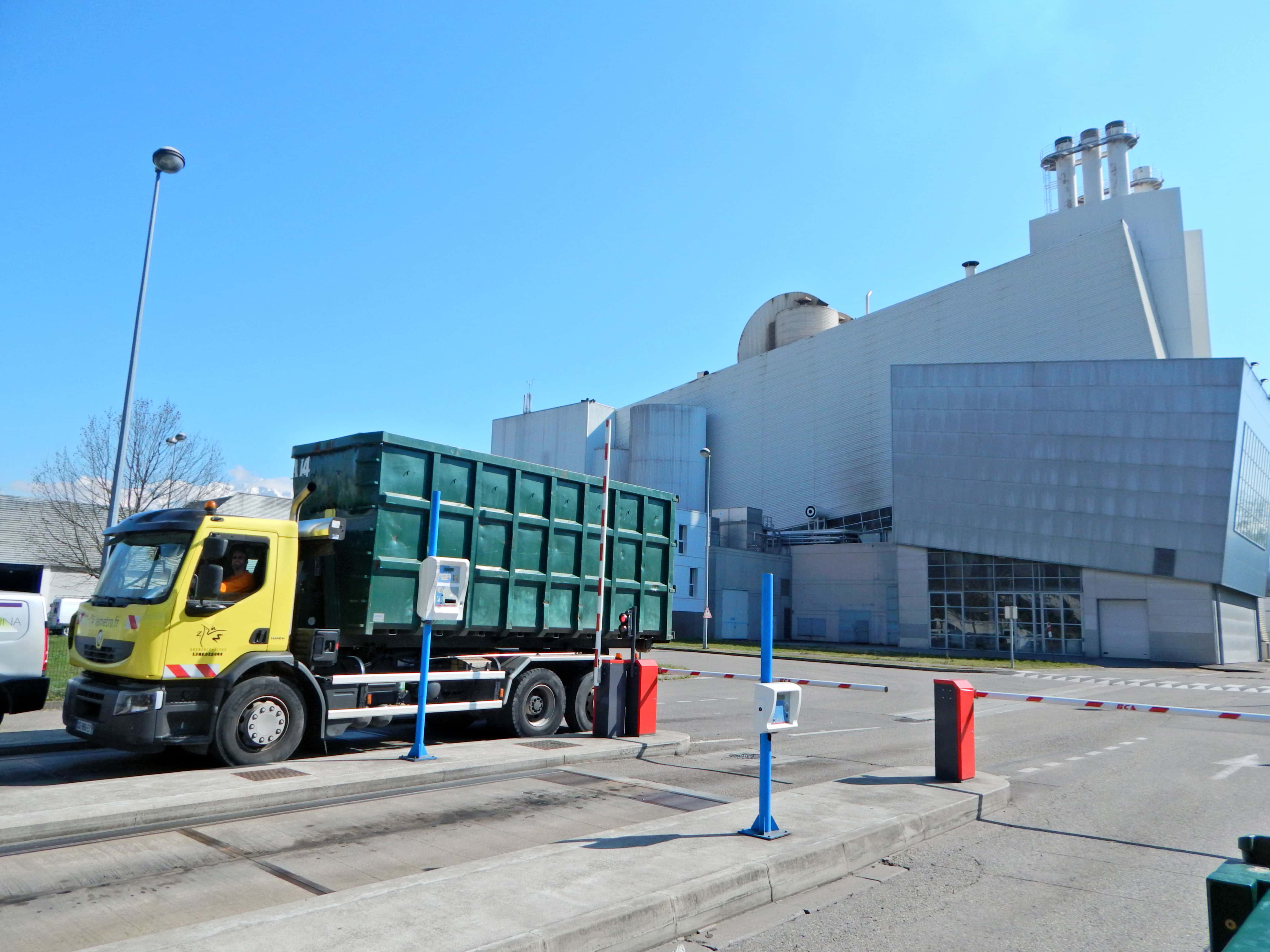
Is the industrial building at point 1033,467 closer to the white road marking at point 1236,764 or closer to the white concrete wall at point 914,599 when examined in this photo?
the white concrete wall at point 914,599

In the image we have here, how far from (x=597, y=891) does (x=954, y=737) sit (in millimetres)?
5348

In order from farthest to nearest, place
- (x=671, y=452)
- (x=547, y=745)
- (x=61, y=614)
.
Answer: (x=671, y=452) < (x=61, y=614) < (x=547, y=745)

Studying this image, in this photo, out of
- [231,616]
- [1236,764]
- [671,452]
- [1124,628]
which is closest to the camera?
[231,616]

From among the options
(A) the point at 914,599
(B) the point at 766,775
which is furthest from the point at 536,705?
(A) the point at 914,599

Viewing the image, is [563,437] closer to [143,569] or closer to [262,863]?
[143,569]

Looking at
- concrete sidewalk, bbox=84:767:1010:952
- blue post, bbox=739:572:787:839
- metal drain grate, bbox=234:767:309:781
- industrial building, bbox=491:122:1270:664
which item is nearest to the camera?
concrete sidewalk, bbox=84:767:1010:952

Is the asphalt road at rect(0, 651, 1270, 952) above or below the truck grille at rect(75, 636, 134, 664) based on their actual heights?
below

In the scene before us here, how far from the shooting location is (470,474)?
1130 centimetres

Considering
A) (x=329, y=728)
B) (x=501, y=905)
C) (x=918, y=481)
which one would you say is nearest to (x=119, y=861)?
(x=501, y=905)

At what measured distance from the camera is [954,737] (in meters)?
Answer: 9.21

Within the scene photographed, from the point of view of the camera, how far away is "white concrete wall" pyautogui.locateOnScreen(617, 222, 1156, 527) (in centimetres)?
5238

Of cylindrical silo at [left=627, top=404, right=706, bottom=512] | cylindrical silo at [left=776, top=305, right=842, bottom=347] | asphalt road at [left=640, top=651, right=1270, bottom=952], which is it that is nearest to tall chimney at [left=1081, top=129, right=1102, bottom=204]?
cylindrical silo at [left=776, top=305, right=842, bottom=347]

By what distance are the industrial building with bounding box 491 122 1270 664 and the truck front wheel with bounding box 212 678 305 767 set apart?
30721 mm

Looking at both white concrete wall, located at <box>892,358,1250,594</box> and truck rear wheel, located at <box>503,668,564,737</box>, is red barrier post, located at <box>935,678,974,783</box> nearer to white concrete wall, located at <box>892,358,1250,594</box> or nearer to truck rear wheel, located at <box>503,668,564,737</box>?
truck rear wheel, located at <box>503,668,564,737</box>
